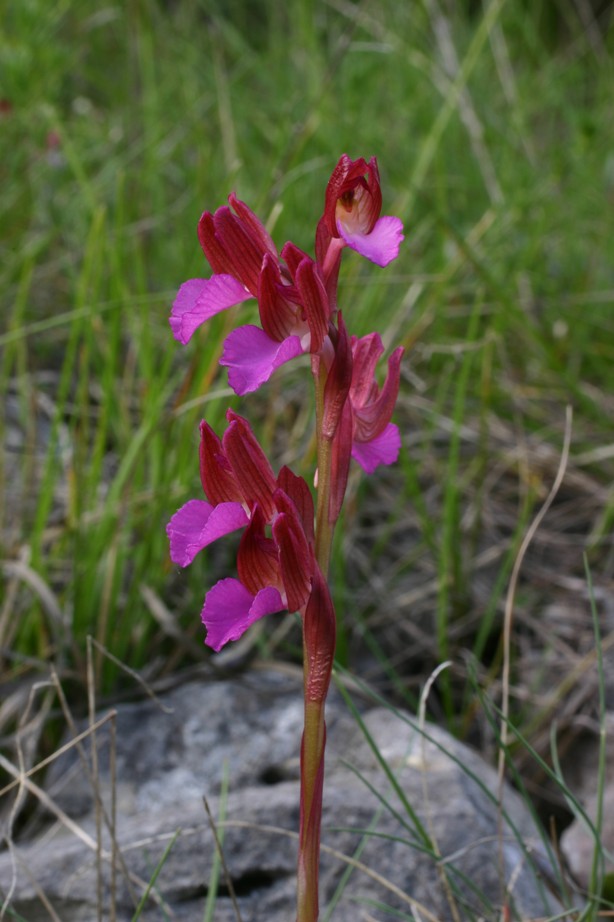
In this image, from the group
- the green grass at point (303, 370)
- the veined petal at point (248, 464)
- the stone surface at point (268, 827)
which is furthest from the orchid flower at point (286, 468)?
the green grass at point (303, 370)

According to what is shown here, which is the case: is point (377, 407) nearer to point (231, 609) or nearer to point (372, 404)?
point (372, 404)

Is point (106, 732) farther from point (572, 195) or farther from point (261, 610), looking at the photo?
point (572, 195)

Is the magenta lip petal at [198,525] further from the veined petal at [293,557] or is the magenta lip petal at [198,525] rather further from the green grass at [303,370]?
the green grass at [303,370]

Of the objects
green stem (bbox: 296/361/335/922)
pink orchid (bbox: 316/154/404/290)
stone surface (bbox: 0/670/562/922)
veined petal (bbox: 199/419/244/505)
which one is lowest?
stone surface (bbox: 0/670/562/922)

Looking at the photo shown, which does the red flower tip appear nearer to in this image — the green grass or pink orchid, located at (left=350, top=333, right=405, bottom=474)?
pink orchid, located at (left=350, top=333, right=405, bottom=474)

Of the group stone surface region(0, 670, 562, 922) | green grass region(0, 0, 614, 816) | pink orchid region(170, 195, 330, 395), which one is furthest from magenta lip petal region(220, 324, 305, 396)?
green grass region(0, 0, 614, 816)
